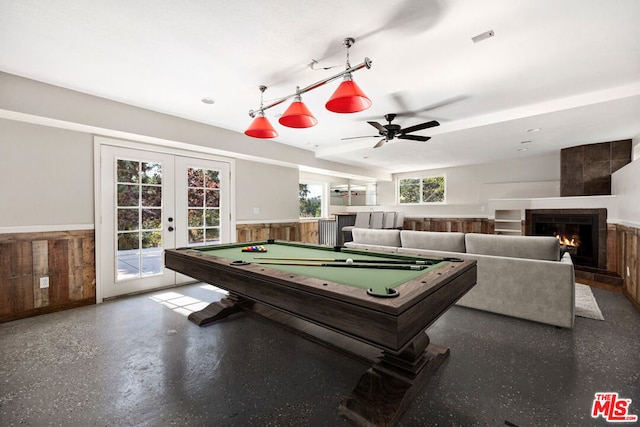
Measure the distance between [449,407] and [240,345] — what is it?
160 centimetres

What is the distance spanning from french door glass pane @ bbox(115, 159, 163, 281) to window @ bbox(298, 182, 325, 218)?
4.20m

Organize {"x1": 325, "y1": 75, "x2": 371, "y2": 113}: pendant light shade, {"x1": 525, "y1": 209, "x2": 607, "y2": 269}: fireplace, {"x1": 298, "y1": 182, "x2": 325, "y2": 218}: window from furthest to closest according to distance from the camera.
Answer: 1. {"x1": 298, "y1": 182, "x2": 325, "y2": 218}: window
2. {"x1": 525, "y1": 209, "x2": 607, "y2": 269}: fireplace
3. {"x1": 325, "y1": 75, "x2": 371, "y2": 113}: pendant light shade

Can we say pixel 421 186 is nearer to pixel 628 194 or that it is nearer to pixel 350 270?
pixel 628 194

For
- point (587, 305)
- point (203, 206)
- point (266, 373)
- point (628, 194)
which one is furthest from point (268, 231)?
point (628, 194)

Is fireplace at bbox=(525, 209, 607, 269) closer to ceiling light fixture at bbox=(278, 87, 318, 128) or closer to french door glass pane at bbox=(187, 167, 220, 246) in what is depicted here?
ceiling light fixture at bbox=(278, 87, 318, 128)

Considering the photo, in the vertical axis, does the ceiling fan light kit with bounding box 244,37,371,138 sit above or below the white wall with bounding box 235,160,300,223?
above

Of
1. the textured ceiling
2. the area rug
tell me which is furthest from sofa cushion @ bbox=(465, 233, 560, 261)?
the textured ceiling

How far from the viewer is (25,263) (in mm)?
2984

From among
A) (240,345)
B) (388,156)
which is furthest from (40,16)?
(388,156)

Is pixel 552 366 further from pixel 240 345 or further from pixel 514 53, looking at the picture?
pixel 514 53

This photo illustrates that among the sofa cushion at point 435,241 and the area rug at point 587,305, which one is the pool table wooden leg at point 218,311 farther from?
the area rug at point 587,305

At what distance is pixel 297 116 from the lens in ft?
7.59

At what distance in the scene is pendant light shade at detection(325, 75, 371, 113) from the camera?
1.93 m

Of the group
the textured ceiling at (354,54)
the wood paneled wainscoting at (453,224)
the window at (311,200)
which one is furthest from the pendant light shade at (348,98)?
the wood paneled wainscoting at (453,224)
